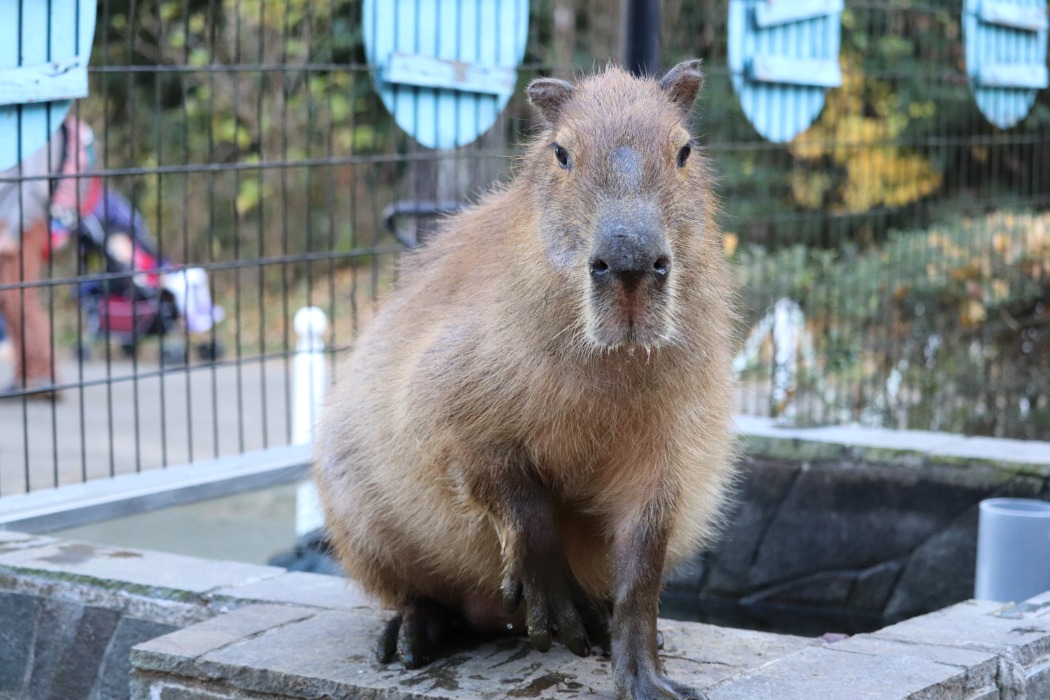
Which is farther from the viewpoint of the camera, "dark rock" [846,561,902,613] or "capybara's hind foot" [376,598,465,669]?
"dark rock" [846,561,902,613]

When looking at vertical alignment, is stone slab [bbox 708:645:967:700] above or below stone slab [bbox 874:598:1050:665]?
above

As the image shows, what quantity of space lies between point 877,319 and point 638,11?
139 inches

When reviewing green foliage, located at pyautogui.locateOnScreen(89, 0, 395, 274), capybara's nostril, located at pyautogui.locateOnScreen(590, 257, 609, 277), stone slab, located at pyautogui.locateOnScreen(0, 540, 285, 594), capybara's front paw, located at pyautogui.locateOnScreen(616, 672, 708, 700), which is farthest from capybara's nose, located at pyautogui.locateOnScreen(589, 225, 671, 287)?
green foliage, located at pyautogui.locateOnScreen(89, 0, 395, 274)

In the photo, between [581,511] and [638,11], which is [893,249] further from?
[581,511]

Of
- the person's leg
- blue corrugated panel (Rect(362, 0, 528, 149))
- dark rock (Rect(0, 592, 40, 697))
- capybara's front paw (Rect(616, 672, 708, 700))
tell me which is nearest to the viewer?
capybara's front paw (Rect(616, 672, 708, 700))

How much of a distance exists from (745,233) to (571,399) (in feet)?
23.1

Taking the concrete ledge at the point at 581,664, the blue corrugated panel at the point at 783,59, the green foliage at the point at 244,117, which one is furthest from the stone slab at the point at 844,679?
the green foliage at the point at 244,117

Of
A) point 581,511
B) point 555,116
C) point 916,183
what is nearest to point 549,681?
point 581,511

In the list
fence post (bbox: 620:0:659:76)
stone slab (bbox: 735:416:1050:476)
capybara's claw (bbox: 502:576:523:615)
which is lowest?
stone slab (bbox: 735:416:1050:476)

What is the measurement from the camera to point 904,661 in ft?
10.2

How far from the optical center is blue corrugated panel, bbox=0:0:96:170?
14.0 ft

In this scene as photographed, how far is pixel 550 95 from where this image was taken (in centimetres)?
317

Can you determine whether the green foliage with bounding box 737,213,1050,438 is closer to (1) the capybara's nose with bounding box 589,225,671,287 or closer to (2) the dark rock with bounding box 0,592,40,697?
(2) the dark rock with bounding box 0,592,40,697

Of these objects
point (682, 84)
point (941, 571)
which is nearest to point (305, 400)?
point (941, 571)
